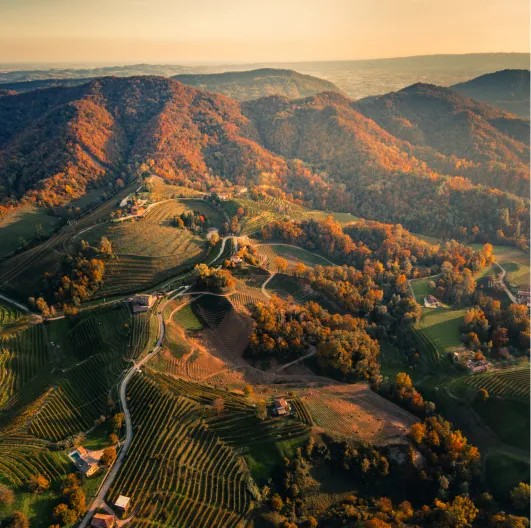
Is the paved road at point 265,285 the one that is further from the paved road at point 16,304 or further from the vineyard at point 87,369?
the paved road at point 16,304

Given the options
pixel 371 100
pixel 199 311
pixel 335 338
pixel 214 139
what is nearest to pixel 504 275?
pixel 335 338

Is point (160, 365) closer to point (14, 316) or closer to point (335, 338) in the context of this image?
point (335, 338)

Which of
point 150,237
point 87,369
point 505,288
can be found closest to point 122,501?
point 87,369

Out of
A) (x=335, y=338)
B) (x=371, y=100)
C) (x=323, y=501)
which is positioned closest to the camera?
(x=323, y=501)

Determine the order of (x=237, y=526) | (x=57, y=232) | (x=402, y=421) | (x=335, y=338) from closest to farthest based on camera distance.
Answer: (x=237, y=526), (x=402, y=421), (x=335, y=338), (x=57, y=232)

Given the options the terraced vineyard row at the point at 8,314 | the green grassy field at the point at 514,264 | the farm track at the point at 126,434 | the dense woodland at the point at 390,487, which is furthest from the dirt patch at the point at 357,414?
the terraced vineyard row at the point at 8,314
